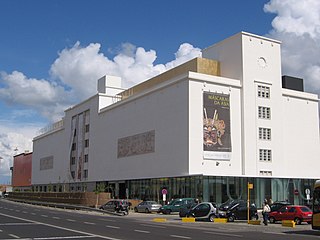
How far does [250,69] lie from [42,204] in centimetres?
3865

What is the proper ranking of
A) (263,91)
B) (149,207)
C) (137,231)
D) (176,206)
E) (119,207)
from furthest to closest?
(263,91), (149,207), (176,206), (119,207), (137,231)

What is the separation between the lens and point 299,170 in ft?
210

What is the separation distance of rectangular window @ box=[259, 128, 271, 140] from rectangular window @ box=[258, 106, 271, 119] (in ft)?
5.45

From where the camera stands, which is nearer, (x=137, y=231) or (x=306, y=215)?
(x=137, y=231)

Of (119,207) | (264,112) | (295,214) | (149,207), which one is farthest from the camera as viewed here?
(264,112)

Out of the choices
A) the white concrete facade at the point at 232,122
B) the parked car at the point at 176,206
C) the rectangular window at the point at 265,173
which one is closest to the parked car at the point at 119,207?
the parked car at the point at 176,206

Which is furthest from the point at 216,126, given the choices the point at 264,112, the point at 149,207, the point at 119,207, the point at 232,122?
the point at 119,207

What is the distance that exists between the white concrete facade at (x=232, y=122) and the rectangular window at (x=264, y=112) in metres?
0.18

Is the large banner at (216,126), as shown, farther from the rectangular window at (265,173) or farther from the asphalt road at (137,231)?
the asphalt road at (137,231)

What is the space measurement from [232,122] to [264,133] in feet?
16.2

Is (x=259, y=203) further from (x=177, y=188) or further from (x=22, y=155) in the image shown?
(x=22, y=155)

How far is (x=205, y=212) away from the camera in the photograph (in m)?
37.1

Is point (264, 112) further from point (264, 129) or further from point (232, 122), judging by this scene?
point (232, 122)

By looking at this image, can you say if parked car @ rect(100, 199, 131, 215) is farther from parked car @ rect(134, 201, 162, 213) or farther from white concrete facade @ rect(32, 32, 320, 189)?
white concrete facade @ rect(32, 32, 320, 189)
